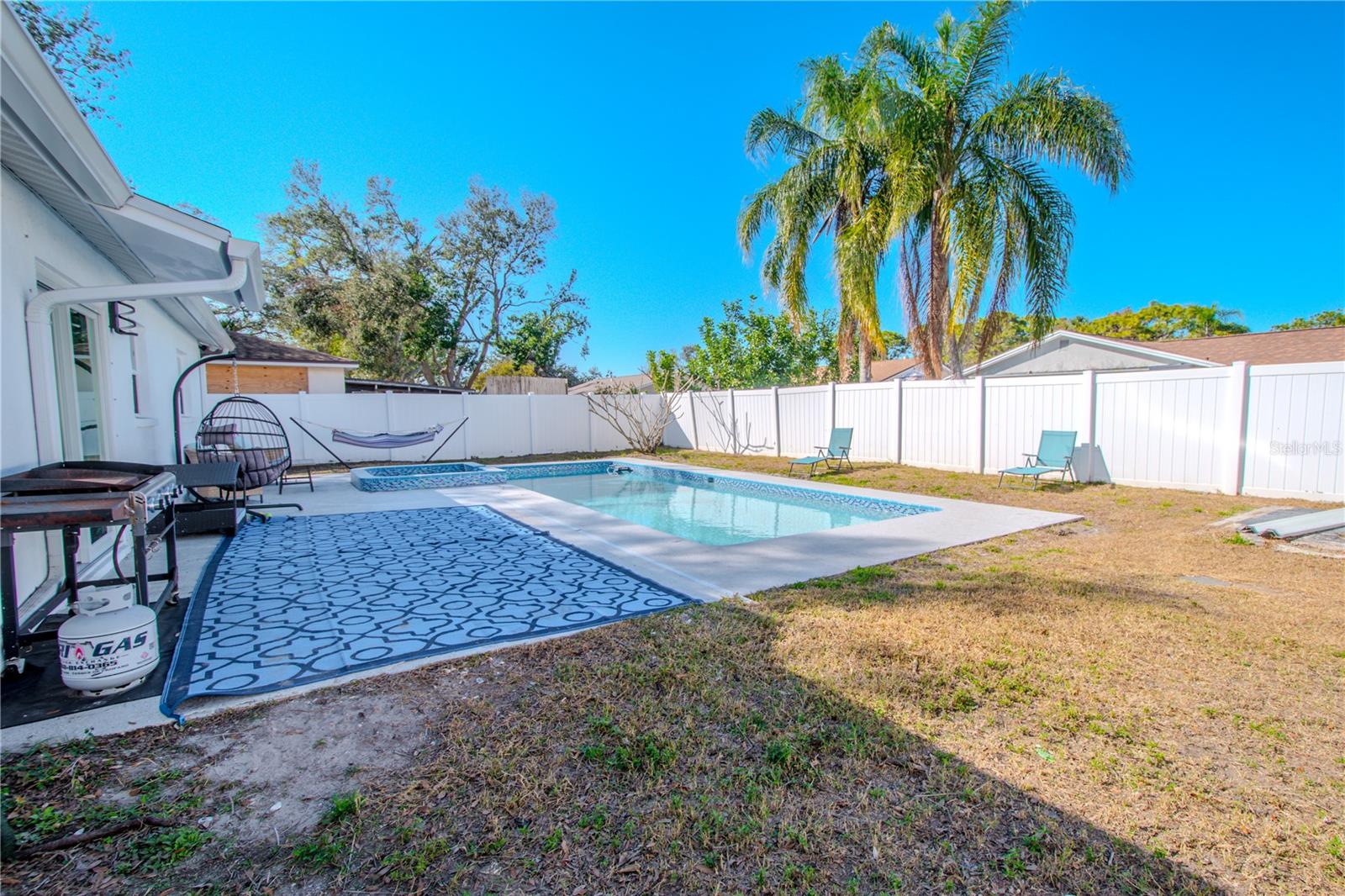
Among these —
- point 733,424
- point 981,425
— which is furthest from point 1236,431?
point 733,424

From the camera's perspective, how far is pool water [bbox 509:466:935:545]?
7.34m

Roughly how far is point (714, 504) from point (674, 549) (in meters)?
4.10

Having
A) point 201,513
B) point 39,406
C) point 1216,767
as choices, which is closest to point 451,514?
point 201,513

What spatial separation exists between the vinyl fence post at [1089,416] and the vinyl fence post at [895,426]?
9.90ft

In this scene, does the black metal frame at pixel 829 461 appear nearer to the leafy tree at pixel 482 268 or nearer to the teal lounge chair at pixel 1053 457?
the teal lounge chair at pixel 1053 457

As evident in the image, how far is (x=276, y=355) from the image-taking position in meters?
15.1

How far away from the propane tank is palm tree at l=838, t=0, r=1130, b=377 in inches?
455

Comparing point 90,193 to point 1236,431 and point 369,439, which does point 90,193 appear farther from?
point 1236,431

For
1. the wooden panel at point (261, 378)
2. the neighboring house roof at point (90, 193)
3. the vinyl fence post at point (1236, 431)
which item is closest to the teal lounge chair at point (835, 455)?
the vinyl fence post at point (1236, 431)

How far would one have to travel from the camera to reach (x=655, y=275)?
2631 centimetres

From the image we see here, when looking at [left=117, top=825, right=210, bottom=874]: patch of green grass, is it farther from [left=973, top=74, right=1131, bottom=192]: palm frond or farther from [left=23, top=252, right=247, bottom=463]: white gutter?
[left=973, top=74, right=1131, bottom=192]: palm frond

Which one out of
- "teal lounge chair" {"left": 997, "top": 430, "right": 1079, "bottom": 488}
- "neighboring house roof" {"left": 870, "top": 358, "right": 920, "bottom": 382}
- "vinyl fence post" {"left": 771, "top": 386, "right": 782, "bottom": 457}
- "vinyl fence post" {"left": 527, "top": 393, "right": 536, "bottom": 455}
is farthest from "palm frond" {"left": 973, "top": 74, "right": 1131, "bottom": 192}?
"neighboring house roof" {"left": 870, "top": 358, "right": 920, "bottom": 382}

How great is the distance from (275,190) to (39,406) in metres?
21.8

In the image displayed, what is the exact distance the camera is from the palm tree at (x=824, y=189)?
38.1ft
